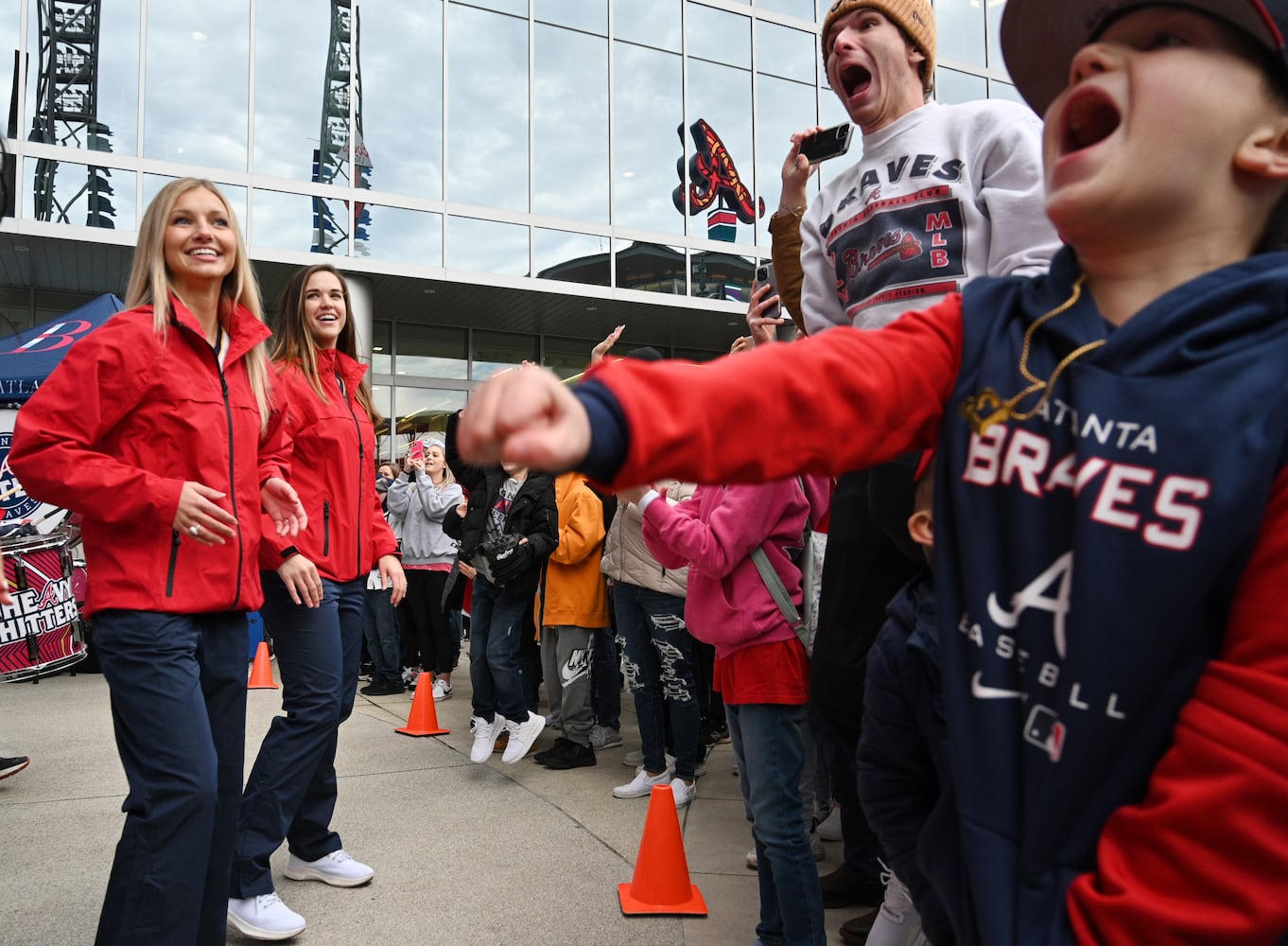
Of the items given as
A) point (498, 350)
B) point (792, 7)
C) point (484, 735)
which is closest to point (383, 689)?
point (484, 735)

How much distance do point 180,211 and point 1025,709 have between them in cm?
281

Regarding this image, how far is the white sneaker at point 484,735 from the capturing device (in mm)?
5855

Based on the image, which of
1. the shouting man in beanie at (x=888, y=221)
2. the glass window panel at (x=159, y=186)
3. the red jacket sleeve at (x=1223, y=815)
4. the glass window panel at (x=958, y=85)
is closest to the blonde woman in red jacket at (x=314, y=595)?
the shouting man in beanie at (x=888, y=221)

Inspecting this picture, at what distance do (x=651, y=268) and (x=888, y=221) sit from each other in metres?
15.4

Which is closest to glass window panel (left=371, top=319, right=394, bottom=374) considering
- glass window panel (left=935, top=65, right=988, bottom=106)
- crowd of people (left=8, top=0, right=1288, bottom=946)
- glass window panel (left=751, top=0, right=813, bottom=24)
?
glass window panel (left=751, top=0, right=813, bottom=24)

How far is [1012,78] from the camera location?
143 cm

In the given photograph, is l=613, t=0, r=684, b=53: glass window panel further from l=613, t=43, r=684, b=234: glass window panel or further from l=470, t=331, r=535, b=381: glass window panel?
l=470, t=331, r=535, b=381: glass window panel

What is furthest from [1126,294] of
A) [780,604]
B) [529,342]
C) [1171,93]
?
[529,342]

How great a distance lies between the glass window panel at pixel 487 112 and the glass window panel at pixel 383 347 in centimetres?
310

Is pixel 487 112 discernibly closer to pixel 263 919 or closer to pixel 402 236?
pixel 402 236

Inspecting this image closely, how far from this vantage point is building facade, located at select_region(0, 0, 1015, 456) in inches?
544

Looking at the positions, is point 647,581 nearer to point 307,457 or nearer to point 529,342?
point 307,457

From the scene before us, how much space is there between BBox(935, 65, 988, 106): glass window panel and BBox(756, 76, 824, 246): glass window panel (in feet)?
8.06

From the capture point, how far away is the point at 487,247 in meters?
16.2
